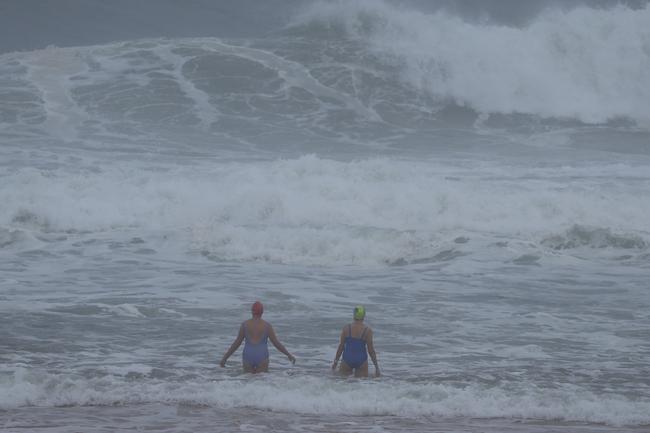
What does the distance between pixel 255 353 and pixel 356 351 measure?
2.98ft

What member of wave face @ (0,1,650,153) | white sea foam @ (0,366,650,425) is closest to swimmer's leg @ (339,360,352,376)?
white sea foam @ (0,366,650,425)

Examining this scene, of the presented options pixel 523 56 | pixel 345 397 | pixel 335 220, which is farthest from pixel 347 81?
pixel 345 397

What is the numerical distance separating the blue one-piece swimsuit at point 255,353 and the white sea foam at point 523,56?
21.6m

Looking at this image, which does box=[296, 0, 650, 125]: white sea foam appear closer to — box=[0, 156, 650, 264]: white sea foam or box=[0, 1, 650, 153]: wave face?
box=[0, 1, 650, 153]: wave face

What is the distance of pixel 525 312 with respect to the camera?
1145 centimetres

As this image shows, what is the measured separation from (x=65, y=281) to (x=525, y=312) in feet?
18.8

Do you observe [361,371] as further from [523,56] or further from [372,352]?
[523,56]

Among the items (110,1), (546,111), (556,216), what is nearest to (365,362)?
(556,216)

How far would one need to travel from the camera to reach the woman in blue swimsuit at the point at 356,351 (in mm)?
8914

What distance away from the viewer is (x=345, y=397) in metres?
8.27

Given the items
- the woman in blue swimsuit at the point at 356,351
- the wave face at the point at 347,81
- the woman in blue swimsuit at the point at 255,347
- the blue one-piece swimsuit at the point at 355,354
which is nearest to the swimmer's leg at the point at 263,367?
the woman in blue swimsuit at the point at 255,347

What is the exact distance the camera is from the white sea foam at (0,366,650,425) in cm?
801

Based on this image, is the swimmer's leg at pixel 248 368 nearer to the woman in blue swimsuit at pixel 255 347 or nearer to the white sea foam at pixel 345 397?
the woman in blue swimsuit at pixel 255 347

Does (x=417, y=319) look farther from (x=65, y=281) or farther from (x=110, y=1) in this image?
(x=110, y=1)
